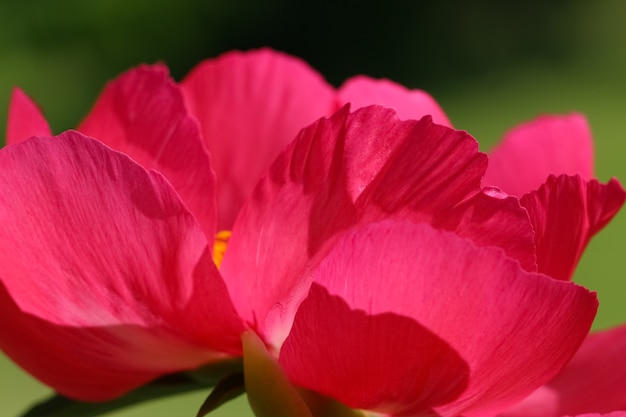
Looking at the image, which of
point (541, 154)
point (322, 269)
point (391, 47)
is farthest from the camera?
point (391, 47)

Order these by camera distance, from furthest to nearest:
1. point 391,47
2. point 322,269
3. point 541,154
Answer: point 391,47 → point 541,154 → point 322,269

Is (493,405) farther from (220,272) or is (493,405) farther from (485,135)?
(485,135)

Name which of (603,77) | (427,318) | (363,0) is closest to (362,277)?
(427,318)

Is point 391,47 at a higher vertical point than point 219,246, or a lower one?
higher

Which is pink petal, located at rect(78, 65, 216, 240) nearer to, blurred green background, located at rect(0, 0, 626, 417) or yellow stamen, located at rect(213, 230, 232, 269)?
yellow stamen, located at rect(213, 230, 232, 269)

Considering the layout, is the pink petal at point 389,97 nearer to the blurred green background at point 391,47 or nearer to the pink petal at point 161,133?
the pink petal at point 161,133

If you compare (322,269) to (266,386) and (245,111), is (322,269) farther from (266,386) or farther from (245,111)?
(245,111)

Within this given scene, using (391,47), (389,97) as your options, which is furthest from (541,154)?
(391,47)
